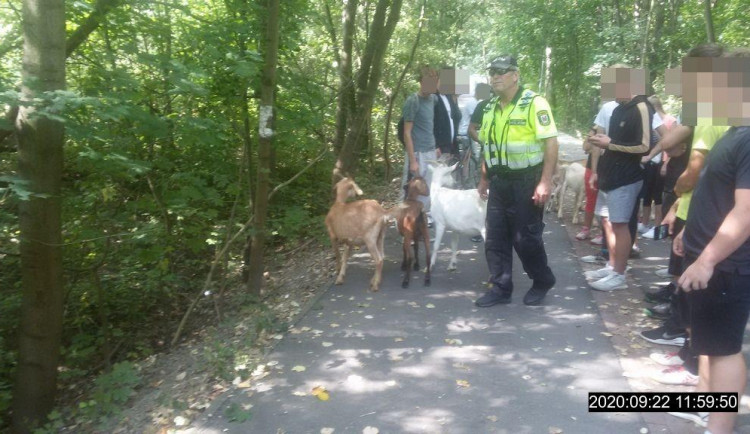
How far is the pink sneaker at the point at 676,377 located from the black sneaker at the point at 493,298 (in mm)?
1744

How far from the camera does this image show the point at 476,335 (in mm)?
5012

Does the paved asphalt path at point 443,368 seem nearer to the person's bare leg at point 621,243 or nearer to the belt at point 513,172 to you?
the person's bare leg at point 621,243

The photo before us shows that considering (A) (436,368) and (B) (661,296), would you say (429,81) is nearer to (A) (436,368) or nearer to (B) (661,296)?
(B) (661,296)

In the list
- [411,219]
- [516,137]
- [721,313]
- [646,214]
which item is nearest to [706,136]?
[516,137]

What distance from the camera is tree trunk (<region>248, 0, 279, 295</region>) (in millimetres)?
5363

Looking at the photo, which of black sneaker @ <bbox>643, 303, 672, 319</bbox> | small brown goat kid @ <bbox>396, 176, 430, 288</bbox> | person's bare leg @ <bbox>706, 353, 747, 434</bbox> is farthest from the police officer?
person's bare leg @ <bbox>706, 353, 747, 434</bbox>

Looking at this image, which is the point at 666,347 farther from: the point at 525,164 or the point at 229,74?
the point at 229,74

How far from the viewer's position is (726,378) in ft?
9.68

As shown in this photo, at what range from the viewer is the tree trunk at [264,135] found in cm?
536

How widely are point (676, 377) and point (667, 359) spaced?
32 cm

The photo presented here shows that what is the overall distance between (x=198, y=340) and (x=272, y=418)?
2.66 meters

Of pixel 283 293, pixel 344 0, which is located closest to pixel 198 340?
pixel 283 293

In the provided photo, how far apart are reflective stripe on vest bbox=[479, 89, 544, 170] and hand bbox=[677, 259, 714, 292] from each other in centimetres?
236

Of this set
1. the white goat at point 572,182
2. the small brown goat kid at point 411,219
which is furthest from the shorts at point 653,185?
the small brown goat kid at point 411,219
